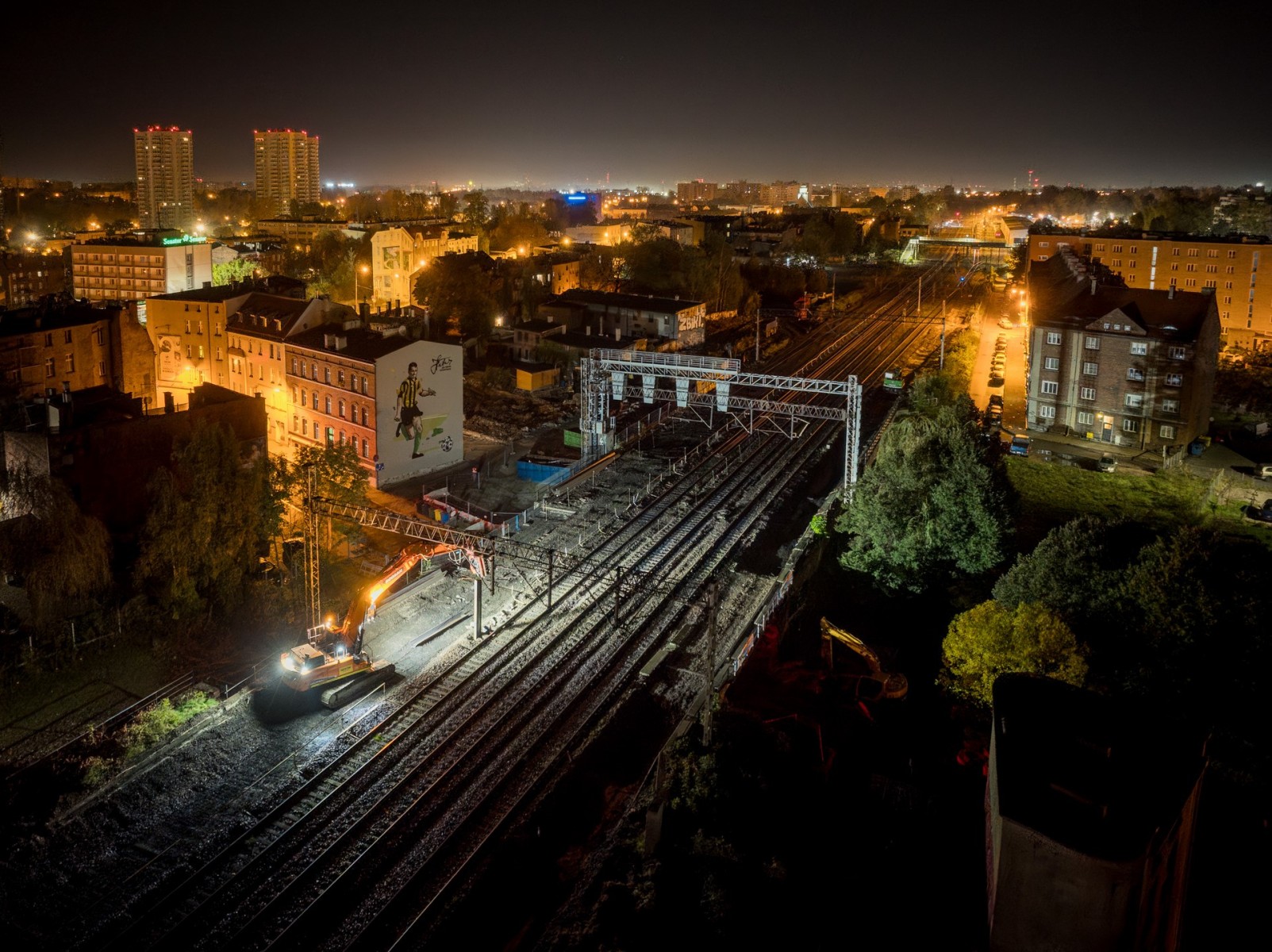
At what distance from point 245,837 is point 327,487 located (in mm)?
10157

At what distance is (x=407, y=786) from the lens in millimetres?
14406

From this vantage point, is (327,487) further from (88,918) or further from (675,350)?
(675,350)

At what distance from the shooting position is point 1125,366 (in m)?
31.1

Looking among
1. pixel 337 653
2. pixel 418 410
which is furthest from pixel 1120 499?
pixel 337 653

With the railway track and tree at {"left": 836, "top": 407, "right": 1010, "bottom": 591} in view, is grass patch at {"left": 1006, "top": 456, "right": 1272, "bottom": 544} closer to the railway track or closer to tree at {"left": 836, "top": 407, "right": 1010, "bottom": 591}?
tree at {"left": 836, "top": 407, "right": 1010, "bottom": 591}

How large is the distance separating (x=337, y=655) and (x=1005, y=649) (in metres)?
11.9

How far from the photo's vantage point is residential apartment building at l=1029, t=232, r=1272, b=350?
147ft

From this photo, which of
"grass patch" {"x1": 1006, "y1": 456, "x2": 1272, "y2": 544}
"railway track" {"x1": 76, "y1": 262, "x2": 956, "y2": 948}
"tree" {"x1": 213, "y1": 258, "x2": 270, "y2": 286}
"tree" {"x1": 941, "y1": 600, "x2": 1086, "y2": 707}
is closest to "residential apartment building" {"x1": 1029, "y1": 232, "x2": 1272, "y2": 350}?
"grass patch" {"x1": 1006, "y1": 456, "x2": 1272, "y2": 544}

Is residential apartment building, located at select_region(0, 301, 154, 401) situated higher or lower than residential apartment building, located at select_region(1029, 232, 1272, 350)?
lower

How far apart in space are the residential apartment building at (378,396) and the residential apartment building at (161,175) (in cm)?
9601

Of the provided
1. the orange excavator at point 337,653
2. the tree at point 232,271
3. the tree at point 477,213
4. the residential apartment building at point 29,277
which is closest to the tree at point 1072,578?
the orange excavator at point 337,653

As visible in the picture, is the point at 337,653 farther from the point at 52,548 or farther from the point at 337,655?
the point at 52,548

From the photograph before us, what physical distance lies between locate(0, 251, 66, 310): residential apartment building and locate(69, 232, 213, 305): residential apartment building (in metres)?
3.70

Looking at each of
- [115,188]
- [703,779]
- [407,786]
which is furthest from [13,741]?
[115,188]
